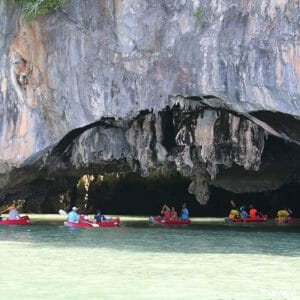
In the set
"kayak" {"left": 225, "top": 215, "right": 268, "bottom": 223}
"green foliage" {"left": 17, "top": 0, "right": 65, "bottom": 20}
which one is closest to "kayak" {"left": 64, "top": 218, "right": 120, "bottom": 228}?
"kayak" {"left": 225, "top": 215, "right": 268, "bottom": 223}

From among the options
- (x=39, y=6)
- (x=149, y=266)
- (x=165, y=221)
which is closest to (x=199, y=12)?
(x=39, y=6)

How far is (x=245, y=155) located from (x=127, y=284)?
1040 centimetres

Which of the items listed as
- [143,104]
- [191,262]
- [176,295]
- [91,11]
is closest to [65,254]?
[191,262]

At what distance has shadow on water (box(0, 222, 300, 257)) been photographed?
14.3 m

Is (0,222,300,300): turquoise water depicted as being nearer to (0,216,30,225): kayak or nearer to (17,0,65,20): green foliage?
(0,216,30,225): kayak

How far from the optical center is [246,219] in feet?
83.2

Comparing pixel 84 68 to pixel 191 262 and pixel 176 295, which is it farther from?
pixel 176 295

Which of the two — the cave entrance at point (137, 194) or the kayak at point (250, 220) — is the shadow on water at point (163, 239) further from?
the cave entrance at point (137, 194)

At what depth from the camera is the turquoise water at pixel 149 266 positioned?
8.99m

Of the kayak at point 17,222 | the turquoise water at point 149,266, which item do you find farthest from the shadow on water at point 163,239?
the kayak at point 17,222

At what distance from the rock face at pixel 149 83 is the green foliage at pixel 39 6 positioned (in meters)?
0.30

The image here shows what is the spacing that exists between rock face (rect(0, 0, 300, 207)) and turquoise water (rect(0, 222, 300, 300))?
3161 mm

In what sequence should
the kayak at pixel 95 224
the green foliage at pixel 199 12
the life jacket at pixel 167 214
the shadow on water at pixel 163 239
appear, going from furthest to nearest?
the life jacket at pixel 167 214 < the kayak at pixel 95 224 < the green foliage at pixel 199 12 < the shadow on water at pixel 163 239

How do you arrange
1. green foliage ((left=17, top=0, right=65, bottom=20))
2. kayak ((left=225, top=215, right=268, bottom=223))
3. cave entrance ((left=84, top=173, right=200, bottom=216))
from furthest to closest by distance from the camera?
cave entrance ((left=84, top=173, right=200, bottom=216)), kayak ((left=225, top=215, right=268, bottom=223)), green foliage ((left=17, top=0, right=65, bottom=20))
